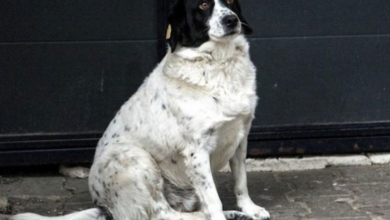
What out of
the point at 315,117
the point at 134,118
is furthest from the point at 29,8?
the point at 315,117

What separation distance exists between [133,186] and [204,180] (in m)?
0.41

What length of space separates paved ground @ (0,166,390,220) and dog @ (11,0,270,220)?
0.54 meters

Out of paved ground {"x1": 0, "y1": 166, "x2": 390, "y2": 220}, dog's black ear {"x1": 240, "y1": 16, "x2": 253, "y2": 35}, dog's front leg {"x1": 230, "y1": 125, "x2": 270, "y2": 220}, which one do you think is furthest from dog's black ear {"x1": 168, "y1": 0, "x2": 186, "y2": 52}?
paved ground {"x1": 0, "y1": 166, "x2": 390, "y2": 220}

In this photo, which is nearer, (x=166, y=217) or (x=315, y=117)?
(x=166, y=217)

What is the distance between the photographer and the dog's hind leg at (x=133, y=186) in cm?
517

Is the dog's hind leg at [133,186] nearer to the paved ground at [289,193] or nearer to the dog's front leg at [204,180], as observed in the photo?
the dog's front leg at [204,180]

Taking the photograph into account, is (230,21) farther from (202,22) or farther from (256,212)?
(256,212)

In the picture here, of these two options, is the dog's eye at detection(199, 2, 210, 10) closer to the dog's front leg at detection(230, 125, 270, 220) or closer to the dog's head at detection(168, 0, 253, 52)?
the dog's head at detection(168, 0, 253, 52)

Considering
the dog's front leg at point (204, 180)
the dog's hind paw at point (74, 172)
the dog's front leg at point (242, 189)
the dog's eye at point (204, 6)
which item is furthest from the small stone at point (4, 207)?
the dog's eye at point (204, 6)

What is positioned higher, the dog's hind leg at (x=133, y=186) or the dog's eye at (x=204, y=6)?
the dog's eye at (x=204, y=6)

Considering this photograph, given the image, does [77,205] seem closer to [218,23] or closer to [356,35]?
[218,23]

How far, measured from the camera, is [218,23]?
5.04 meters

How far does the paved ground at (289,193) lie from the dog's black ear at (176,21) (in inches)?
48.0

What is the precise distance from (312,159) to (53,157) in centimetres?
187
